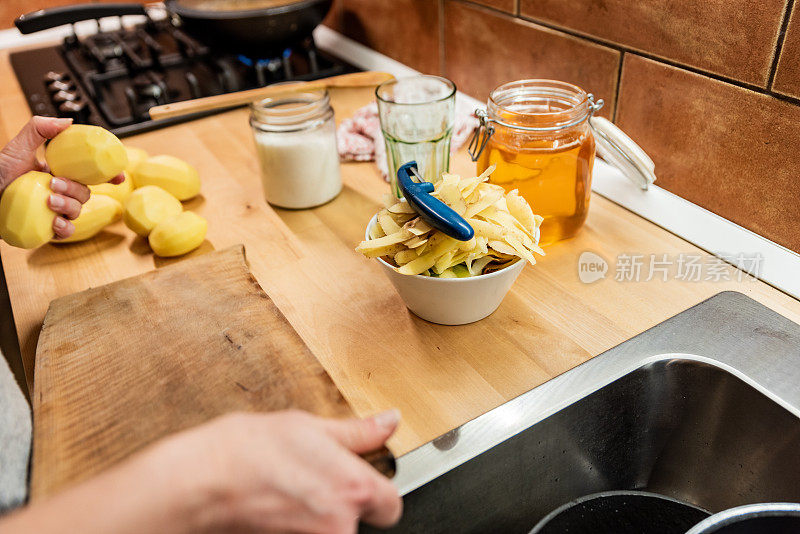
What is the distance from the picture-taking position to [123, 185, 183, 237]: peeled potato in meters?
0.82

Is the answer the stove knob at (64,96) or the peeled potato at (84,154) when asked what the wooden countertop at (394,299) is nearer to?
the peeled potato at (84,154)

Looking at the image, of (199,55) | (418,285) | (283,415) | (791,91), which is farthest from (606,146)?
(199,55)

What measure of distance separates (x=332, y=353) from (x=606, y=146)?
41cm

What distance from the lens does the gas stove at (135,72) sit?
1172 millimetres

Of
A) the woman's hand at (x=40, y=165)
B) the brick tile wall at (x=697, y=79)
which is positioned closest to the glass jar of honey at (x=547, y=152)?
the brick tile wall at (x=697, y=79)

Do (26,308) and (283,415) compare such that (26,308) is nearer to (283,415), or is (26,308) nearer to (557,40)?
(283,415)

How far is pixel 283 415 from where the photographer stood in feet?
1.37

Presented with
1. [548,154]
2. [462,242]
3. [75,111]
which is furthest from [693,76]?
[75,111]

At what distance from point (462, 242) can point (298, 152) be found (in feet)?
1.18

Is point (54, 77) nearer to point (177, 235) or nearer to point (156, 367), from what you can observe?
point (177, 235)

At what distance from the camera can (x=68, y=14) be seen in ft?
4.00

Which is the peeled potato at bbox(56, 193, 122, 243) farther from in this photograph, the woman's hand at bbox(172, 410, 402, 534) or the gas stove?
the woman's hand at bbox(172, 410, 402, 534)

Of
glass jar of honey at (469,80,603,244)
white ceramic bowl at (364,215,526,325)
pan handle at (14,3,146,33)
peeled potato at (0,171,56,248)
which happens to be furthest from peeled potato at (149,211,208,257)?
pan handle at (14,3,146,33)

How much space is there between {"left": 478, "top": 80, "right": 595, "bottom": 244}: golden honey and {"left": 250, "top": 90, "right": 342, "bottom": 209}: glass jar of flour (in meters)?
0.24
